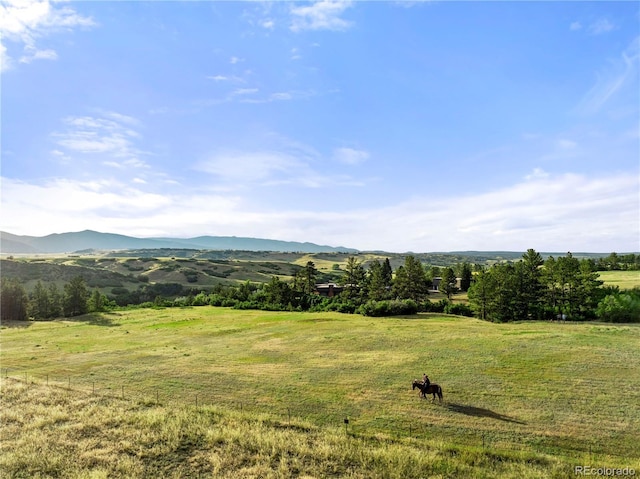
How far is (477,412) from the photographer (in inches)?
1041

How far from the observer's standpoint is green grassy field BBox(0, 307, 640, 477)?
76.6ft

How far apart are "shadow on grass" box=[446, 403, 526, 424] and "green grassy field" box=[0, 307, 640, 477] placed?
14 centimetres

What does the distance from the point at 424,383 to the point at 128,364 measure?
33715mm

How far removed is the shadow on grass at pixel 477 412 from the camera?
25125 millimetres

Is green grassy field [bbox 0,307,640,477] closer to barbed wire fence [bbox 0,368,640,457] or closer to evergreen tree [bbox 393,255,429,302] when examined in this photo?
barbed wire fence [bbox 0,368,640,457]

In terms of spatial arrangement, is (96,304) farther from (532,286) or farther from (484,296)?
(532,286)

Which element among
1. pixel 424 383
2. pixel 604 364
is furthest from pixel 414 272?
pixel 424 383

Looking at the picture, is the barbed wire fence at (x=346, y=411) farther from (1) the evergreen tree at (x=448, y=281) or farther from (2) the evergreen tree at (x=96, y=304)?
(1) the evergreen tree at (x=448, y=281)

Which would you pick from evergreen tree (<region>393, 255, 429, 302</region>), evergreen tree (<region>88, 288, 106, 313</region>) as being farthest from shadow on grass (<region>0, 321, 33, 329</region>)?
evergreen tree (<region>393, 255, 429, 302</region>)

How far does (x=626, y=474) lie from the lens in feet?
58.6

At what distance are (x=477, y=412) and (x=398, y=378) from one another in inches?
355

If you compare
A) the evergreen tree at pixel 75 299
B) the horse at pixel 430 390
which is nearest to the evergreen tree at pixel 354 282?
the evergreen tree at pixel 75 299

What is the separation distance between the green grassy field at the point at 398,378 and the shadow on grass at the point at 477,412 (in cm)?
14

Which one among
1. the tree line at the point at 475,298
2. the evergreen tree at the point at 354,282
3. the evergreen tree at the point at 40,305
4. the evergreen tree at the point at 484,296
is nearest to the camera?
the tree line at the point at 475,298
